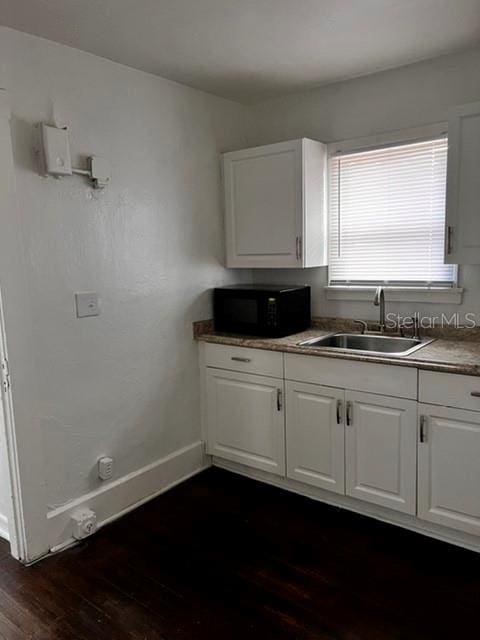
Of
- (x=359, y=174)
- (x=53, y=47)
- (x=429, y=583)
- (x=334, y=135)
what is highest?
(x=53, y=47)

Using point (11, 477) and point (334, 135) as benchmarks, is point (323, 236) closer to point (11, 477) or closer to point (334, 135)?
point (334, 135)

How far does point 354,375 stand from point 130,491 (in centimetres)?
138

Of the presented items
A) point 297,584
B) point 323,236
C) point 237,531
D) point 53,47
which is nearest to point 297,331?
point 323,236

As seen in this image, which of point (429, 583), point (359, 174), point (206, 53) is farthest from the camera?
point (359, 174)

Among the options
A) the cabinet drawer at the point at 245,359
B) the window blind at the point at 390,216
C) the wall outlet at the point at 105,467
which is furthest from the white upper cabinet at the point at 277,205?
the wall outlet at the point at 105,467

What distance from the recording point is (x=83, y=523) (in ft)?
7.91

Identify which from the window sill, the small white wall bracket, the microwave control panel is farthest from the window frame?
the small white wall bracket

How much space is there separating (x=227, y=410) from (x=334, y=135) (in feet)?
5.97

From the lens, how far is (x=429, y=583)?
6.75 feet

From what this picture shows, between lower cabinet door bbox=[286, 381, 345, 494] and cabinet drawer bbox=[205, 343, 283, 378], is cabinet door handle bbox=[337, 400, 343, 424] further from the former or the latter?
cabinet drawer bbox=[205, 343, 283, 378]

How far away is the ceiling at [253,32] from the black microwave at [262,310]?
1.23 meters

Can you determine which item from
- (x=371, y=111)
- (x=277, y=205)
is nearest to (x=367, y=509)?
(x=277, y=205)

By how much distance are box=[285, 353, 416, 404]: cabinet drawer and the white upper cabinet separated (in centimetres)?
65

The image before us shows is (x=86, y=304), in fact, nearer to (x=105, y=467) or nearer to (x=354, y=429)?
(x=105, y=467)
